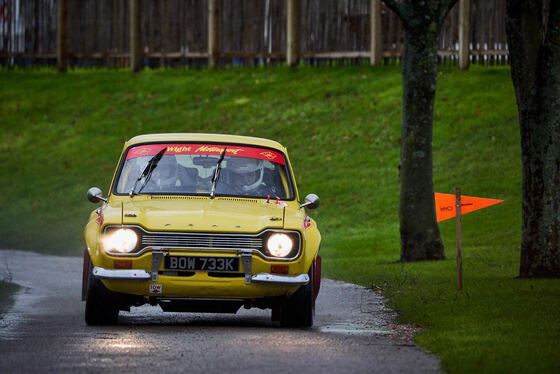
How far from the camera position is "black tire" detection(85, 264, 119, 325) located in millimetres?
11414

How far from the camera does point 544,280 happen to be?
15430 mm

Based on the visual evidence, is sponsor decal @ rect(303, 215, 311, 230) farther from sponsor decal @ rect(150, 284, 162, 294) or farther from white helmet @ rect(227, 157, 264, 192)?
sponsor decal @ rect(150, 284, 162, 294)

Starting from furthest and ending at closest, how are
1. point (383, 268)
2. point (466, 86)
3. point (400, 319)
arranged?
Answer: point (466, 86) < point (383, 268) < point (400, 319)

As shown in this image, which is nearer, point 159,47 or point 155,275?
point 155,275

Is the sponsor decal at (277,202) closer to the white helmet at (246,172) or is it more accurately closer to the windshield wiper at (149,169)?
the white helmet at (246,172)

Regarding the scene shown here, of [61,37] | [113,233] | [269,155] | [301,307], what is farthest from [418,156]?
[61,37]

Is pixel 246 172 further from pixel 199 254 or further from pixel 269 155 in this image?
pixel 199 254

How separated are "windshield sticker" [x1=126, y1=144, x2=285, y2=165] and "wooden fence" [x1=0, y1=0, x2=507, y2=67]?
17.8 meters

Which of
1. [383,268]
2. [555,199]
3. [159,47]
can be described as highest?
[159,47]

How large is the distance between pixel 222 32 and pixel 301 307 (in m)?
23.6

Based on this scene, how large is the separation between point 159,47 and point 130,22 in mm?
1063

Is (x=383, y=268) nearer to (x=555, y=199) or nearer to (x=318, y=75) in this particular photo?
(x=555, y=199)

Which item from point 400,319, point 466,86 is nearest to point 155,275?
point 400,319

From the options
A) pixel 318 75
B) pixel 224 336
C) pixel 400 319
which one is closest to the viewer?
pixel 224 336
